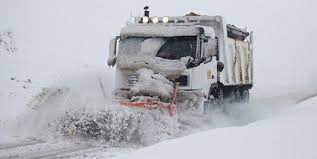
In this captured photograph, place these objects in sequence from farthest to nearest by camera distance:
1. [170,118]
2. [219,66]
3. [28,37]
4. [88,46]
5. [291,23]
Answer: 1. [291,23]
2. [88,46]
3. [28,37]
4. [219,66]
5. [170,118]

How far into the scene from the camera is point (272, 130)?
9.02 metres

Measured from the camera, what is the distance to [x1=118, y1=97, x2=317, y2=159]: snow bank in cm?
701

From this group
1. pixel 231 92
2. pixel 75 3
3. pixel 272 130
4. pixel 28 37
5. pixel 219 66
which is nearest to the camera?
pixel 272 130

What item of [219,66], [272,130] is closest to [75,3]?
[219,66]

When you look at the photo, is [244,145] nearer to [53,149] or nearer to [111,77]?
[53,149]

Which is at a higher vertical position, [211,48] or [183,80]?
[211,48]

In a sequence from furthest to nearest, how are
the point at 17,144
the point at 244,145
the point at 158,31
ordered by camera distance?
the point at 158,31
the point at 17,144
the point at 244,145

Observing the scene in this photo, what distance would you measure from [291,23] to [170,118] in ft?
114

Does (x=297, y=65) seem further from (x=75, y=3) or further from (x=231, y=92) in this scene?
(x=231, y=92)

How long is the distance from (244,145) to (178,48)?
14.4 ft

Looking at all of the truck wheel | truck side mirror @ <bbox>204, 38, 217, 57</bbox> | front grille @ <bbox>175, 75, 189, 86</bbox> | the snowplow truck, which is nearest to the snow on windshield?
the snowplow truck

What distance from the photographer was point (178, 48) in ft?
37.9

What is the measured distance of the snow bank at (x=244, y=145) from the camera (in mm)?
7013

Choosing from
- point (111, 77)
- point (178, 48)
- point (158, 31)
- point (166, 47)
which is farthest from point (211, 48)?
point (111, 77)
